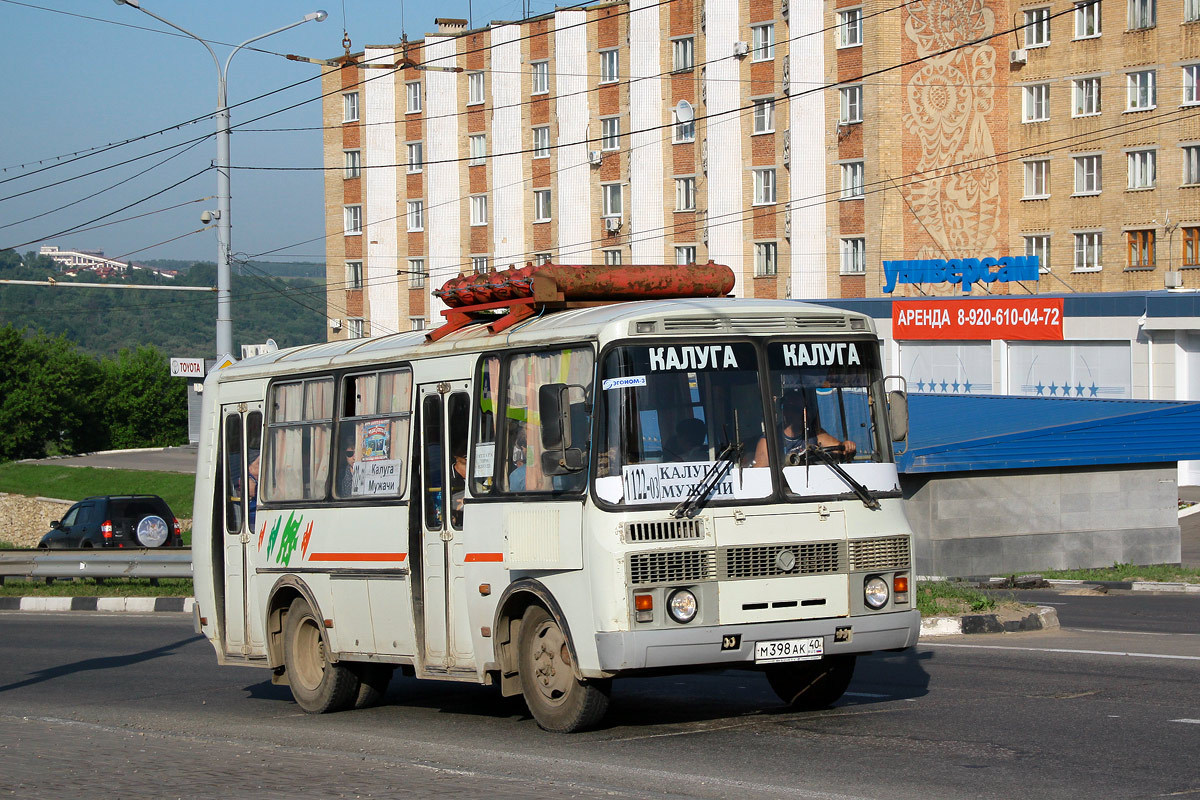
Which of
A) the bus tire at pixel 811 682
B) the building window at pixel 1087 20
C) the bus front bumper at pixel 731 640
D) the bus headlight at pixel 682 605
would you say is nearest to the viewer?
the bus front bumper at pixel 731 640

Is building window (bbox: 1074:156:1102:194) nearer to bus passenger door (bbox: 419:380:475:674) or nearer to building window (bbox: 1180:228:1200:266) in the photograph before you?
building window (bbox: 1180:228:1200:266)

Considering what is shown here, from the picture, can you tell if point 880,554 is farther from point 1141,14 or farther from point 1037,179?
point 1037,179

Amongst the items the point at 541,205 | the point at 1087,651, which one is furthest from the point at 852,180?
the point at 1087,651

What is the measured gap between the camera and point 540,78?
66750 mm

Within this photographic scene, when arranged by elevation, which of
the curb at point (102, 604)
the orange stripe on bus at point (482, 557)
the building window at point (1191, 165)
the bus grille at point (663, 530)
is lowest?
the curb at point (102, 604)

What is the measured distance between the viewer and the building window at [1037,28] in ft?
185

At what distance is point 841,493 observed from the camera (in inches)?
367

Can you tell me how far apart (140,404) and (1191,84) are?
2934 inches

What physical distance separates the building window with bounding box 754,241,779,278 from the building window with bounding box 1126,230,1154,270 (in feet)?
41.8

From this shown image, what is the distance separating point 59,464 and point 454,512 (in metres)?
63.9

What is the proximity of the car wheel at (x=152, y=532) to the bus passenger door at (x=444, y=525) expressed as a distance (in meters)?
22.0

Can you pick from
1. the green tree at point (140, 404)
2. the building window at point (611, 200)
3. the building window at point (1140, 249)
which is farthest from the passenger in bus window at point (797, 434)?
the green tree at point (140, 404)

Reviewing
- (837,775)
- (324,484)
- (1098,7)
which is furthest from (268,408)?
(1098,7)

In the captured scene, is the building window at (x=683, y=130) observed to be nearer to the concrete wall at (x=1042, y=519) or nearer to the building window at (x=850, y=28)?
the building window at (x=850, y=28)
